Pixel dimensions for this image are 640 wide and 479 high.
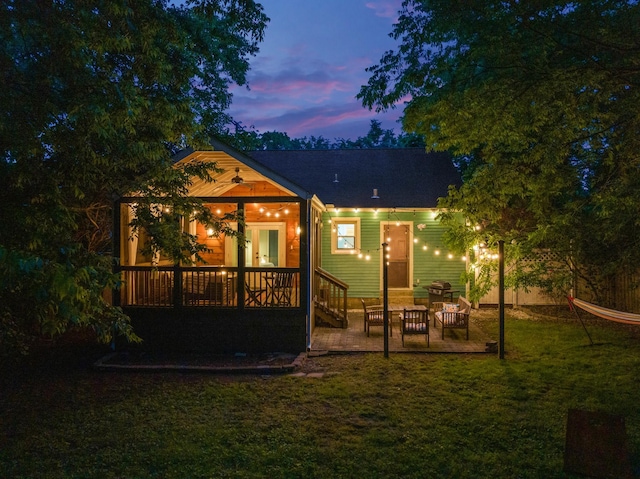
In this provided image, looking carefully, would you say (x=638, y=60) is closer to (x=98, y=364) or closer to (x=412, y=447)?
(x=412, y=447)

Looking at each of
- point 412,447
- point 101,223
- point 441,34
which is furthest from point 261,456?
point 101,223

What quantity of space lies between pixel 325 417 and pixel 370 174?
10667 mm

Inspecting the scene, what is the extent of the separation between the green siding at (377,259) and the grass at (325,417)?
517cm

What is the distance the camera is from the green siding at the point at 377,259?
13625 millimetres

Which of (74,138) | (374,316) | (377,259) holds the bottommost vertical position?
(374,316)

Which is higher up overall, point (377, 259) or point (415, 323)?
point (377, 259)

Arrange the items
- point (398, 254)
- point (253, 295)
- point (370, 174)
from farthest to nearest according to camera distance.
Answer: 1. point (370, 174)
2. point (398, 254)
3. point (253, 295)

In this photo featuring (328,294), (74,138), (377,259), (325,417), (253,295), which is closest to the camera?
(74,138)

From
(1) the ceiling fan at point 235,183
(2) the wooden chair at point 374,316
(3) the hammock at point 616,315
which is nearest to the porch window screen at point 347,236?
(1) the ceiling fan at point 235,183

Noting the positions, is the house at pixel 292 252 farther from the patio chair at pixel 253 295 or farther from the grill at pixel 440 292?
the grill at pixel 440 292

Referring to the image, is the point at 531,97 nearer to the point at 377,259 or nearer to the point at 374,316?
the point at 374,316

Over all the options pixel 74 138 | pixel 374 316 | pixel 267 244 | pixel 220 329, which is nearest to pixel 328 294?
pixel 374 316

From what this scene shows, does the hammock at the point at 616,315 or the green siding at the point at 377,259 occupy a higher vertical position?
the green siding at the point at 377,259

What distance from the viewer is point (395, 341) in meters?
9.58
